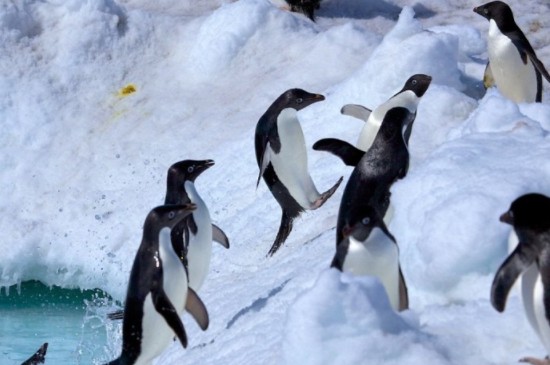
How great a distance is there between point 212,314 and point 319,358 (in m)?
2.18

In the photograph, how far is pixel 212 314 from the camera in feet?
17.8

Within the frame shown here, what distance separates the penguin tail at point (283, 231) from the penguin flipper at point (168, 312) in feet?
5.78

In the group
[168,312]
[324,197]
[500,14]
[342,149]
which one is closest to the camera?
[168,312]

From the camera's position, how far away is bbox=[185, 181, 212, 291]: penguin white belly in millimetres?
5164

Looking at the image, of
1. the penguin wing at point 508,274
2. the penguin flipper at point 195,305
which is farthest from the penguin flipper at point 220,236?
the penguin wing at point 508,274

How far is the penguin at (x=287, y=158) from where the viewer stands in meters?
6.14

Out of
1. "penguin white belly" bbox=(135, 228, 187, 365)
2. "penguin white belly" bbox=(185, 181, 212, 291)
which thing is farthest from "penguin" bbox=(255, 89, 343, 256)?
"penguin white belly" bbox=(135, 228, 187, 365)

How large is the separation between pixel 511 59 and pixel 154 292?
3183 millimetres

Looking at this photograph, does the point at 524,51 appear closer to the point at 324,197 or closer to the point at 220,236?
the point at 324,197

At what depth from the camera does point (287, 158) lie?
20.2ft

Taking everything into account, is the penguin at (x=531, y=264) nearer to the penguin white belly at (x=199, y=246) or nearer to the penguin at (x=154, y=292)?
the penguin at (x=154, y=292)

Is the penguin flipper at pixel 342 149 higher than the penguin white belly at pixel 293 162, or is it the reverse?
the penguin flipper at pixel 342 149

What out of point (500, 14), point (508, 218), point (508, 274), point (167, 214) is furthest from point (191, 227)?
point (500, 14)

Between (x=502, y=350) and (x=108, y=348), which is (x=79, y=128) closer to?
(x=108, y=348)
